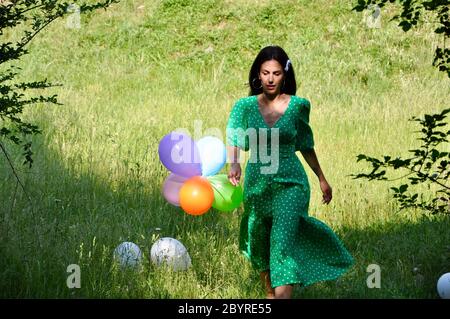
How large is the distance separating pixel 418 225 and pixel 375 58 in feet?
20.3

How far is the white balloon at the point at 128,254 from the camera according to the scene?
567cm

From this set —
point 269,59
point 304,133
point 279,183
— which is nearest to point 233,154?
point 279,183

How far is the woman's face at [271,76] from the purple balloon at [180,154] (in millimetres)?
1556

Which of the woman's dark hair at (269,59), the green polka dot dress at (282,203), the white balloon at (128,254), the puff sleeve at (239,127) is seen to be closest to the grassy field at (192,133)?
the white balloon at (128,254)

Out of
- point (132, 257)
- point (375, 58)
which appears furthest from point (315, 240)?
point (375, 58)

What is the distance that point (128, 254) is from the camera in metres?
5.73

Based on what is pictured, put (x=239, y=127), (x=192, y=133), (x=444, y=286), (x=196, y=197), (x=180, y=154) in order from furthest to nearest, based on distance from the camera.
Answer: (x=192, y=133) → (x=180, y=154) → (x=196, y=197) → (x=444, y=286) → (x=239, y=127)

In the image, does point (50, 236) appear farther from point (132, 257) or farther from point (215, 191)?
point (215, 191)

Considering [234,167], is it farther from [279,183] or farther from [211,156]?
[211,156]

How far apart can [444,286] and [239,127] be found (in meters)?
1.66

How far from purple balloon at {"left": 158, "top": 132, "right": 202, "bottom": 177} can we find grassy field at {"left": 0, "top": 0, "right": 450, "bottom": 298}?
0.45m

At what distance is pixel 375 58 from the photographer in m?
12.6

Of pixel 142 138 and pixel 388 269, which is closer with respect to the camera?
pixel 388 269
